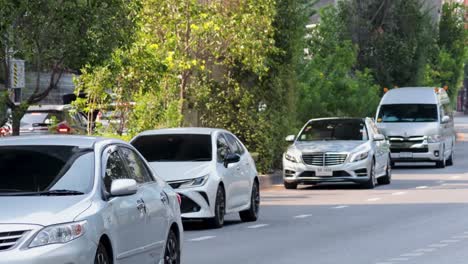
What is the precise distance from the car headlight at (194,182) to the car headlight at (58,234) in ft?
33.7

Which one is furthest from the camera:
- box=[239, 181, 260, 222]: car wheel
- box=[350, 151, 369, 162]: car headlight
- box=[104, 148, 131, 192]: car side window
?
box=[350, 151, 369, 162]: car headlight

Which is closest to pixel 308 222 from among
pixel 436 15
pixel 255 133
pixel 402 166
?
pixel 255 133

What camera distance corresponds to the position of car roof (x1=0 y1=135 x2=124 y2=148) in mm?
12484

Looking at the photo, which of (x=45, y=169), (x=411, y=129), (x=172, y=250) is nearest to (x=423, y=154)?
(x=411, y=129)

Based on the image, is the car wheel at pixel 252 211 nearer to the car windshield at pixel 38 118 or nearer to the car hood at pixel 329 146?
the car hood at pixel 329 146

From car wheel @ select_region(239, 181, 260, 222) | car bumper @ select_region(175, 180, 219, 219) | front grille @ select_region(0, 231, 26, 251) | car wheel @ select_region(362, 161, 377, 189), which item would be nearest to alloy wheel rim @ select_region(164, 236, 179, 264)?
front grille @ select_region(0, 231, 26, 251)

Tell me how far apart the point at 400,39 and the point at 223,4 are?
2718cm

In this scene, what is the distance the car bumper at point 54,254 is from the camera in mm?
10336

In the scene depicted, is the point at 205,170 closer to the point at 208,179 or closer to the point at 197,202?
the point at 208,179

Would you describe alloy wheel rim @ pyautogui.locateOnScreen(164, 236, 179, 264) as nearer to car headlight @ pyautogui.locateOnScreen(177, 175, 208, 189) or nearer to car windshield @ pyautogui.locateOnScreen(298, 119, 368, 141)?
car headlight @ pyautogui.locateOnScreen(177, 175, 208, 189)

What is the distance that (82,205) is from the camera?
11180 millimetres

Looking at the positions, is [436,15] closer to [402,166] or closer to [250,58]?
[402,166]

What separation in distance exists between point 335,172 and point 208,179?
10.8m

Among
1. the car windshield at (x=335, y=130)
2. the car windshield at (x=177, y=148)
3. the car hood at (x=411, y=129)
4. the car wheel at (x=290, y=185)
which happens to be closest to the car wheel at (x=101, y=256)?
the car windshield at (x=177, y=148)
